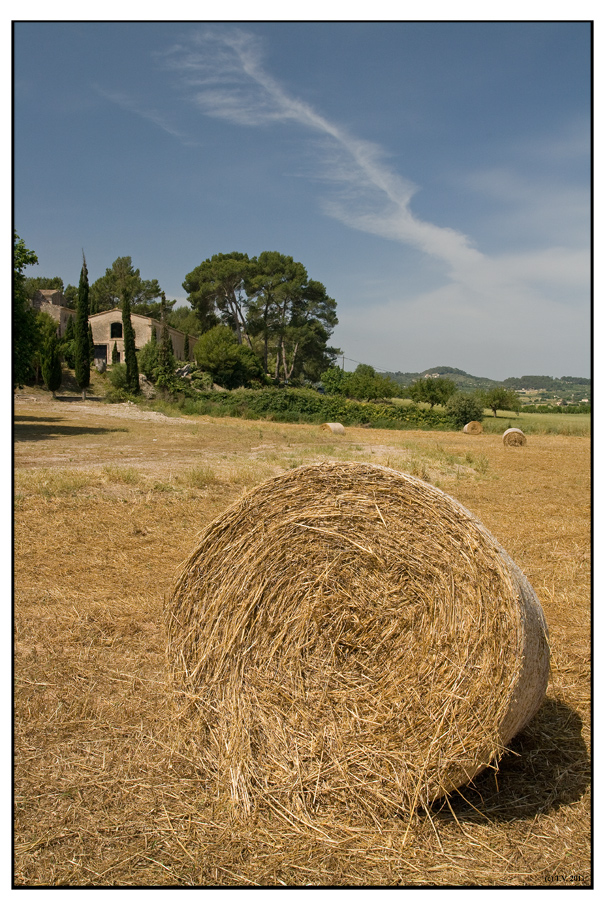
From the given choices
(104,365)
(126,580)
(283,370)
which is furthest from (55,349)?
(126,580)

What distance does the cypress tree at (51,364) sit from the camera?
38.1 metres

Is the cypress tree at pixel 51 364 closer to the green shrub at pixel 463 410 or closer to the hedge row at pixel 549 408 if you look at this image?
the green shrub at pixel 463 410

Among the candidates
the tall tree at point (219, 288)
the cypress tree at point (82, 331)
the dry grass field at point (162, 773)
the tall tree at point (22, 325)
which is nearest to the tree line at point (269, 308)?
the tall tree at point (219, 288)

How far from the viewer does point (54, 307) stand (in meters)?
59.0

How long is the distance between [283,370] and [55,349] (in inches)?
1146

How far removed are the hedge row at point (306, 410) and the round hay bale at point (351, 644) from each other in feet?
112

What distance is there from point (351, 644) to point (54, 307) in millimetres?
62298

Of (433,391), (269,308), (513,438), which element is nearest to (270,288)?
(269,308)

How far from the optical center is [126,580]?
632 centimetres

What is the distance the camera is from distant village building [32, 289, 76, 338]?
58.1 metres

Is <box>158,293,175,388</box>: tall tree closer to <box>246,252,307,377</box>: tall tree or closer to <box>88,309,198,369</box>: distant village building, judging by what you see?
<box>88,309,198,369</box>: distant village building

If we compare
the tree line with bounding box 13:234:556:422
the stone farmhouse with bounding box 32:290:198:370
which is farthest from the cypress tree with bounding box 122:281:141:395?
the stone farmhouse with bounding box 32:290:198:370

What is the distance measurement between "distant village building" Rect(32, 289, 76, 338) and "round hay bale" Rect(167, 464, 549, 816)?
190 ft

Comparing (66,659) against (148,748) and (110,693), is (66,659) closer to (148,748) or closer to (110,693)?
(110,693)
